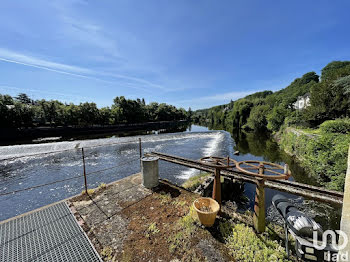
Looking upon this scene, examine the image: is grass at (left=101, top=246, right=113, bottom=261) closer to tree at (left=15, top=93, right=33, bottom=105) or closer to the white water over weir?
the white water over weir

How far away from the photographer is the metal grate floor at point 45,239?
88.7 inches

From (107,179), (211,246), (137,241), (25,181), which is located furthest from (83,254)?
(25,181)

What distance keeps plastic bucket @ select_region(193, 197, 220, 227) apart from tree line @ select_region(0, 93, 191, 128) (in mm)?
34196

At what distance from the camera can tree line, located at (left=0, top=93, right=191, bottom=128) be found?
24075 mm

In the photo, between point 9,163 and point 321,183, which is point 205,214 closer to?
point 321,183

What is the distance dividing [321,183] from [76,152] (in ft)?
62.5

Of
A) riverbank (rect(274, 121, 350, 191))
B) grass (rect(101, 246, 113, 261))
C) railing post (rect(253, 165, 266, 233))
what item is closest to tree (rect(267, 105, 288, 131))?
riverbank (rect(274, 121, 350, 191))

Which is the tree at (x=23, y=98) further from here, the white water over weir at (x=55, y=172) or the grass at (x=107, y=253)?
the grass at (x=107, y=253)

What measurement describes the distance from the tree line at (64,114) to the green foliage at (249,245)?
3484 cm

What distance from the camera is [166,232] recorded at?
2656 mm

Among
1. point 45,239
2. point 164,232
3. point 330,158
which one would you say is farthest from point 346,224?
point 330,158

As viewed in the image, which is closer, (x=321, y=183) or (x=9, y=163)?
(x=321, y=183)

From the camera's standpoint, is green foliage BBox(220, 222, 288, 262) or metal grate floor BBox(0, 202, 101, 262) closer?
green foliage BBox(220, 222, 288, 262)

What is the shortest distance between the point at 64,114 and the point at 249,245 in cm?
3788
